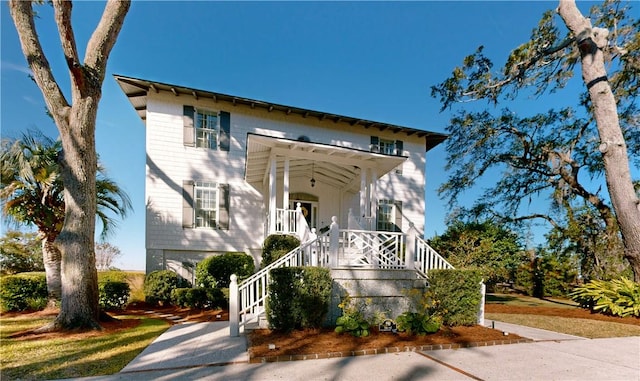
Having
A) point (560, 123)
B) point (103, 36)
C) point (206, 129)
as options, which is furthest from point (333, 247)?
point (560, 123)

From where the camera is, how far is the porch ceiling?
802 centimetres

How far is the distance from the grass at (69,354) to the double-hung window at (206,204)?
528cm

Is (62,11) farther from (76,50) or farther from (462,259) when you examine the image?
(462,259)

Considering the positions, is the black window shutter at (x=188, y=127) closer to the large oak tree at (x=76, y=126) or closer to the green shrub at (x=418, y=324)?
the large oak tree at (x=76, y=126)

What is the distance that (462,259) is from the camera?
1034 centimetres

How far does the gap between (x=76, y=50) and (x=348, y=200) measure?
392 inches

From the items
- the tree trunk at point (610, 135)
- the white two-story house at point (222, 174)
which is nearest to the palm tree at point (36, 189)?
the white two-story house at point (222, 174)

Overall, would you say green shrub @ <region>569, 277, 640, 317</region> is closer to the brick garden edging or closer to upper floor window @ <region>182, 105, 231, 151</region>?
the brick garden edging

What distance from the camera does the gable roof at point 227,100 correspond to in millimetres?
10469

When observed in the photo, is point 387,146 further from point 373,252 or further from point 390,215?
point 373,252

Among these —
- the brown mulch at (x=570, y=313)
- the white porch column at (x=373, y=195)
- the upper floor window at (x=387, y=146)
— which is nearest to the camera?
the brown mulch at (x=570, y=313)

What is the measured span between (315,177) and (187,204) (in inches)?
202

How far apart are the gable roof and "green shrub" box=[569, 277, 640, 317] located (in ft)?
27.2

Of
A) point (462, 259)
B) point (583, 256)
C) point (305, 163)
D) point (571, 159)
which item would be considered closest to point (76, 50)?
point (305, 163)
